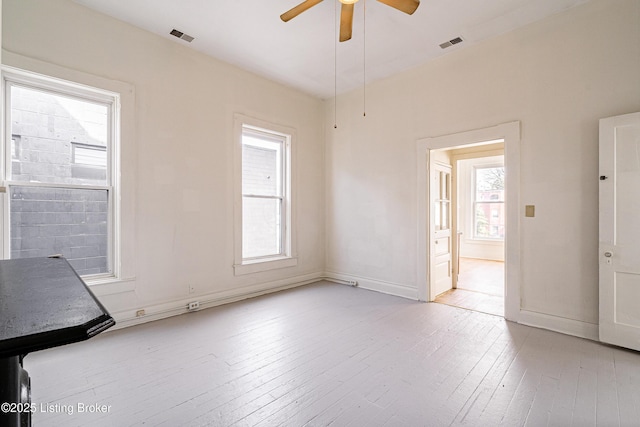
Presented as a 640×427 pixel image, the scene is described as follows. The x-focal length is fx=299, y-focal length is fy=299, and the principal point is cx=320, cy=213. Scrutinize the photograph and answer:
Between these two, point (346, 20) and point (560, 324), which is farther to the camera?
point (560, 324)

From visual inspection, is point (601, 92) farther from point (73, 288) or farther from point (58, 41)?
point (58, 41)

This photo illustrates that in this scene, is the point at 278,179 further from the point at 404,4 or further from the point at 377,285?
the point at 404,4

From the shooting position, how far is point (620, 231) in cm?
270

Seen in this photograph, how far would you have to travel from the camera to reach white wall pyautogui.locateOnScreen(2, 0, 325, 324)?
113 inches

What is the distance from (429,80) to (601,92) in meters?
1.83

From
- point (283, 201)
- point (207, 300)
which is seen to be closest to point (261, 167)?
point (283, 201)

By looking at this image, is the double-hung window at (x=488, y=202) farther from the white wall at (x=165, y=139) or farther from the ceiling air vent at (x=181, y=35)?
the ceiling air vent at (x=181, y=35)

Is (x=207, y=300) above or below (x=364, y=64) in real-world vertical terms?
below

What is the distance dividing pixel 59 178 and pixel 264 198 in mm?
2454

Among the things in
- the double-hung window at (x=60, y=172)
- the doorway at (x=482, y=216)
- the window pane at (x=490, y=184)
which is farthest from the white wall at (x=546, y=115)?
the window pane at (x=490, y=184)

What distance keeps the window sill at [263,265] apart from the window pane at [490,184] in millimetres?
5860

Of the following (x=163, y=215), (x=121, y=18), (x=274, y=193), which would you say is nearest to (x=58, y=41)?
(x=121, y=18)

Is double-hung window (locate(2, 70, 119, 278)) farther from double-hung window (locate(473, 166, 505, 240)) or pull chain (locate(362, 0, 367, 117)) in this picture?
double-hung window (locate(473, 166, 505, 240))

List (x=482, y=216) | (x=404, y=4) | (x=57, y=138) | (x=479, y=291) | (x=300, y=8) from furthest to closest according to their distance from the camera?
Result: (x=482, y=216), (x=479, y=291), (x=57, y=138), (x=300, y=8), (x=404, y=4)
